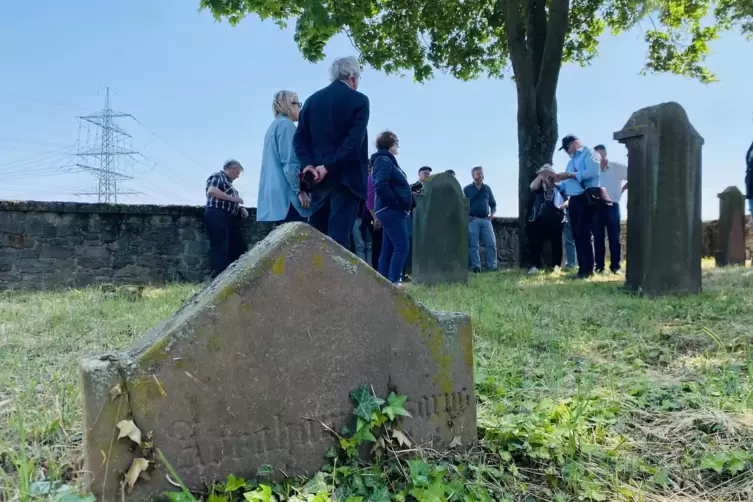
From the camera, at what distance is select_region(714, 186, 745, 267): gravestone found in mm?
11250

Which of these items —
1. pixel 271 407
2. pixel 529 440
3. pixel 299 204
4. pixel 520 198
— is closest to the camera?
pixel 271 407

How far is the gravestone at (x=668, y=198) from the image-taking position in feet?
18.1

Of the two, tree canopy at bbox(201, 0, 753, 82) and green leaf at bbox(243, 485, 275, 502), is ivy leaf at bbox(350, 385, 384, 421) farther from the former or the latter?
tree canopy at bbox(201, 0, 753, 82)

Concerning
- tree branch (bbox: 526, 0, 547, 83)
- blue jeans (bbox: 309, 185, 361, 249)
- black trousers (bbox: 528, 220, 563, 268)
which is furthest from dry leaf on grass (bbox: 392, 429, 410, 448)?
tree branch (bbox: 526, 0, 547, 83)

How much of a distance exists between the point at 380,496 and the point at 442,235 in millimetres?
6067

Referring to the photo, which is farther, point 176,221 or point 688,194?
point 176,221

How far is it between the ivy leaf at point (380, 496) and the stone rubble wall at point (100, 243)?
783 cm

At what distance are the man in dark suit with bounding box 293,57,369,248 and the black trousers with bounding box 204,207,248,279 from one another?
3.85m

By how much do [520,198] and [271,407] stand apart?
30.4 feet

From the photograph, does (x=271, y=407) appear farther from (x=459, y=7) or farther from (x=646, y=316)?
(x=459, y=7)

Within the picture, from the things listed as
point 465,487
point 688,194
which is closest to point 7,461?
point 465,487

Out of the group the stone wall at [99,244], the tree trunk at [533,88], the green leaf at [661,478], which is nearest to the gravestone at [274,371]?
the green leaf at [661,478]

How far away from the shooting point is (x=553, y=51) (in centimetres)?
1025

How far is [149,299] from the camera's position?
5.36 meters
